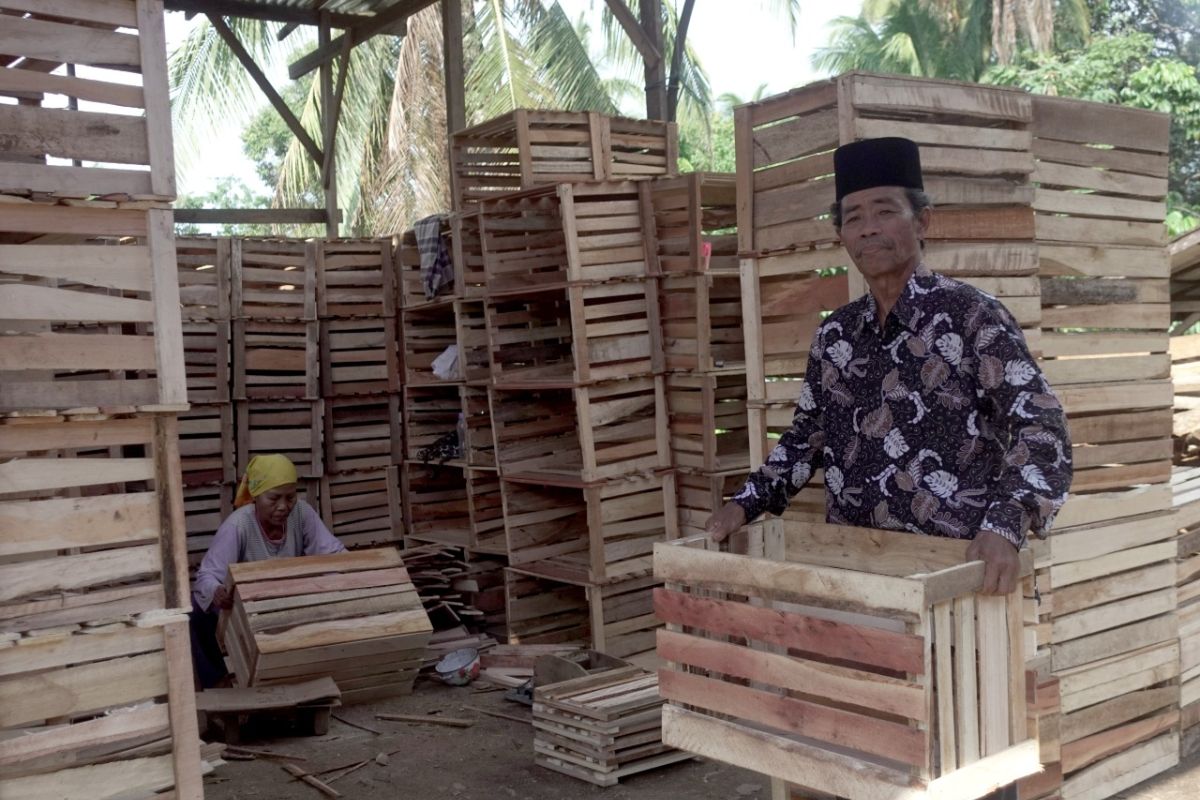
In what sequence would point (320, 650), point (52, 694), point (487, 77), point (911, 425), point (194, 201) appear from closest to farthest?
1. point (911, 425)
2. point (52, 694)
3. point (320, 650)
4. point (487, 77)
5. point (194, 201)

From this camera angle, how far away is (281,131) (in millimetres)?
44438

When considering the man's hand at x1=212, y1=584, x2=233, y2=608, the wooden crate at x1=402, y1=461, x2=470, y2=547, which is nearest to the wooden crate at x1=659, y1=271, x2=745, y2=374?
the wooden crate at x1=402, y1=461, x2=470, y2=547

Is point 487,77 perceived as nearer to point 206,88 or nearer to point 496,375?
point 206,88

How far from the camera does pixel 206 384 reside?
9.70 meters

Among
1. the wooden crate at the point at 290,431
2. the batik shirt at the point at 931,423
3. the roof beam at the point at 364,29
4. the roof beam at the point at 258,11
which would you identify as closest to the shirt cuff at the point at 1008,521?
the batik shirt at the point at 931,423

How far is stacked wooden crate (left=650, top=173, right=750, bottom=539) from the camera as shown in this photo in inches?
294

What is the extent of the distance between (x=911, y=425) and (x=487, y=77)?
2163cm

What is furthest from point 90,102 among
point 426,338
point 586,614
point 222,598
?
point 426,338

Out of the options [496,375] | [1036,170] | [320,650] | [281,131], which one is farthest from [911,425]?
[281,131]

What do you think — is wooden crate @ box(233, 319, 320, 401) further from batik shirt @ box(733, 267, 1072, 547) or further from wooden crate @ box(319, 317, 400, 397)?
batik shirt @ box(733, 267, 1072, 547)

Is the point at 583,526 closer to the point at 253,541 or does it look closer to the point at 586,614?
the point at 586,614

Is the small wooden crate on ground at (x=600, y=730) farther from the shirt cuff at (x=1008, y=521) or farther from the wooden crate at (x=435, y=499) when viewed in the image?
the wooden crate at (x=435, y=499)

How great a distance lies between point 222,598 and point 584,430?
2.30m

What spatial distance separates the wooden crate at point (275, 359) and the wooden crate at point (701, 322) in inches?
142
